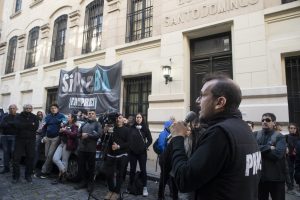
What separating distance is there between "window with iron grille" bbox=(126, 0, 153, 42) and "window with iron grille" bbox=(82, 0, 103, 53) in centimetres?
197

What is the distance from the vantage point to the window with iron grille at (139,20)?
1111 cm

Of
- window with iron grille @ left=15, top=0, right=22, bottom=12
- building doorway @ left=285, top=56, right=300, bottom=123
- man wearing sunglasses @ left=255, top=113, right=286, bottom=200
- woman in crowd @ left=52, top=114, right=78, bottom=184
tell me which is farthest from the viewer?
window with iron grille @ left=15, top=0, right=22, bottom=12

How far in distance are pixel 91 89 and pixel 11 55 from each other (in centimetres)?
1116

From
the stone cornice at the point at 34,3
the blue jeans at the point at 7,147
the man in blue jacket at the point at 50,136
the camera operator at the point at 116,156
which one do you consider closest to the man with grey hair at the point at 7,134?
the blue jeans at the point at 7,147

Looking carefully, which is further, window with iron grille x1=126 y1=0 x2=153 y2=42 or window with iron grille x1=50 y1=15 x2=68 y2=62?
window with iron grille x1=50 y1=15 x2=68 y2=62

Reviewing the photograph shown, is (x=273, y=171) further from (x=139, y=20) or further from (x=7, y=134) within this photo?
(x=139, y=20)

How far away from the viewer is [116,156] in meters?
5.54

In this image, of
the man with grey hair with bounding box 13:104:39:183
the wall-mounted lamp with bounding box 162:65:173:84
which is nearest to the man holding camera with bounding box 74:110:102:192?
the man with grey hair with bounding box 13:104:39:183

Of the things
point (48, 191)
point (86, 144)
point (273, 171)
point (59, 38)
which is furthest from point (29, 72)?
point (273, 171)

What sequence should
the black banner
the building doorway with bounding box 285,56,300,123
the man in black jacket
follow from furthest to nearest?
the black banner → the building doorway with bounding box 285,56,300,123 → the man in black jacket

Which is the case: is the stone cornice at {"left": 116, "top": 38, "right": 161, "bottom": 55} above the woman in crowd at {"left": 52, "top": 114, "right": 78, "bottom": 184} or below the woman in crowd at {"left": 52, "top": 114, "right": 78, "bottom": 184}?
above

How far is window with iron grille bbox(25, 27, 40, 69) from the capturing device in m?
17.0

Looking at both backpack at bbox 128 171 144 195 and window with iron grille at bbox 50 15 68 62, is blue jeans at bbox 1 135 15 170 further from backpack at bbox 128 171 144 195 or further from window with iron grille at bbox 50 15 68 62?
window with iron grille at bbox 50 15 68 62

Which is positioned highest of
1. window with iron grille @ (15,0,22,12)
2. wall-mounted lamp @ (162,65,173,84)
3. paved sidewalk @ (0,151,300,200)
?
window with iron grille @ (15,0,22,12)
